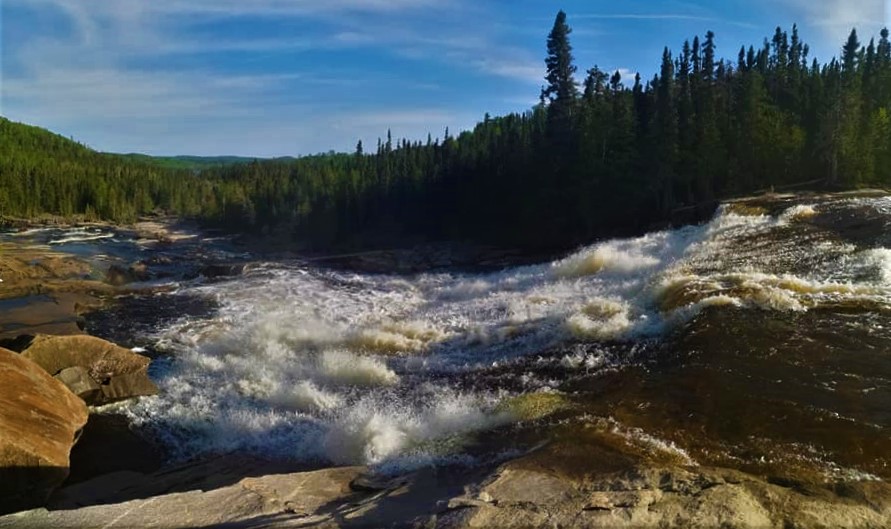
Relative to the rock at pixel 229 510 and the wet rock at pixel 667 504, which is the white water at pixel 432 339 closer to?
the rock at pixel 229 510

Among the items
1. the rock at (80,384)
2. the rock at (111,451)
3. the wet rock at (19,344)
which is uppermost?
the wet rock at (19,344)

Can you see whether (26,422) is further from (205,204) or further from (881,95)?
(205,204)

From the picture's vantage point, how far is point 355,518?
6.44m

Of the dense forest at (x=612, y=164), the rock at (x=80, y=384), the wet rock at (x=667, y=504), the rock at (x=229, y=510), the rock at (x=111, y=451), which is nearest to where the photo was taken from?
the wet rock at (x=667, y=504)

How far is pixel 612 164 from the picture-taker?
54250 millimetres

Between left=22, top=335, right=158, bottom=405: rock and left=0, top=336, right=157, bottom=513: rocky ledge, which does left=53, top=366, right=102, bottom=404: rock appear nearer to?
left=0, top=336, right=157, bottom=513: rocky ledge

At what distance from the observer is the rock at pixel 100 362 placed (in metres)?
13.9

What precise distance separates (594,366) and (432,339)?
6250mm

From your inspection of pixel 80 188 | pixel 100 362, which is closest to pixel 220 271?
pixel 100 362

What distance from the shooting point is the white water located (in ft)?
35.7

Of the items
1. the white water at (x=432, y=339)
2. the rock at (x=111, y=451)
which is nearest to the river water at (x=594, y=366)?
the white water at (x=432, y=339)

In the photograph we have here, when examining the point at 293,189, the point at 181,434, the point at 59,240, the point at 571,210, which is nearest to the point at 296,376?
the point at 181,434

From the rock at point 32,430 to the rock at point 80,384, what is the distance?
1.01 metres

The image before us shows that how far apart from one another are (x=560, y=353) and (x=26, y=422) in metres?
10.6
